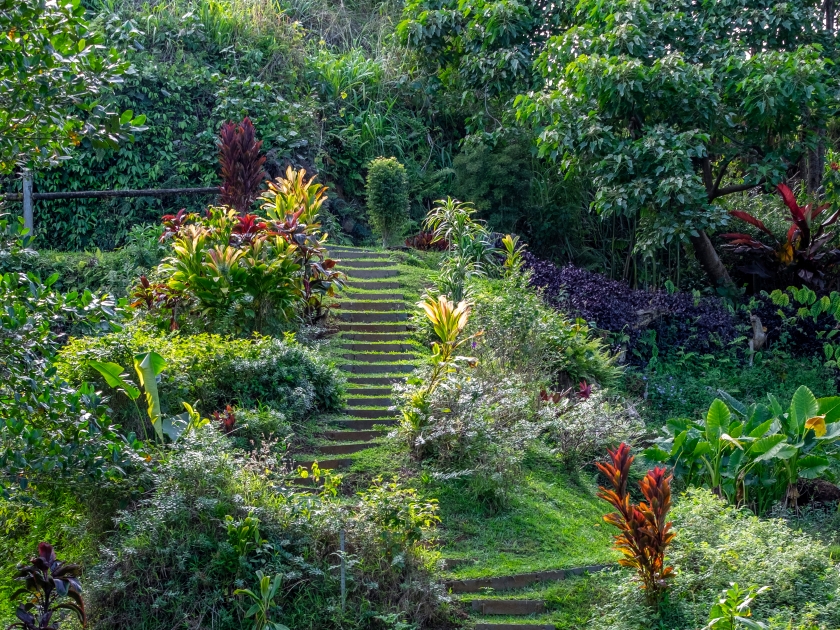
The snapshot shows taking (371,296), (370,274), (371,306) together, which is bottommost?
(371,306)

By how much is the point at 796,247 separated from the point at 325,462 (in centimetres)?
897

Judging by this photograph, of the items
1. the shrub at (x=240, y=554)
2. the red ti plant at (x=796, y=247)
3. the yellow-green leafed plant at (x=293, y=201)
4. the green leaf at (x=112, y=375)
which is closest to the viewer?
the shrub at (x=240, y=554)

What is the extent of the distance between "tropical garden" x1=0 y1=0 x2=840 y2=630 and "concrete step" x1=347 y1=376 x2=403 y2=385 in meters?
0.04

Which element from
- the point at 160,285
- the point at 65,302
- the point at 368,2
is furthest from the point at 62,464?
the point at 368,2

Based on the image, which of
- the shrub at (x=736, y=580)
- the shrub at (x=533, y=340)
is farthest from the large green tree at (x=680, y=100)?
the shrub at (x=736, y=580)

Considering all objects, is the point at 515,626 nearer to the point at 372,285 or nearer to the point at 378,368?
the point at 378,368

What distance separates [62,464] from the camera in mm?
5398

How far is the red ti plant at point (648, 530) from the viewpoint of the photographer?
5.97 m

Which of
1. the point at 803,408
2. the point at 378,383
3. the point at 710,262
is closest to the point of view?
the point at 803,408

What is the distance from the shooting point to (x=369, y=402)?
31.7 ft

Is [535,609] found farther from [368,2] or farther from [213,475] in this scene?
[368,2]

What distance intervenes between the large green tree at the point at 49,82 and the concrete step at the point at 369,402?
4.49 metres

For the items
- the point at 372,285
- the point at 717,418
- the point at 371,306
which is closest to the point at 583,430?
the point at 717,418

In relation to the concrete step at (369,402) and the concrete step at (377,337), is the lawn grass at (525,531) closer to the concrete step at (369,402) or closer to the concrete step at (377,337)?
the concrete step at (369,402)
